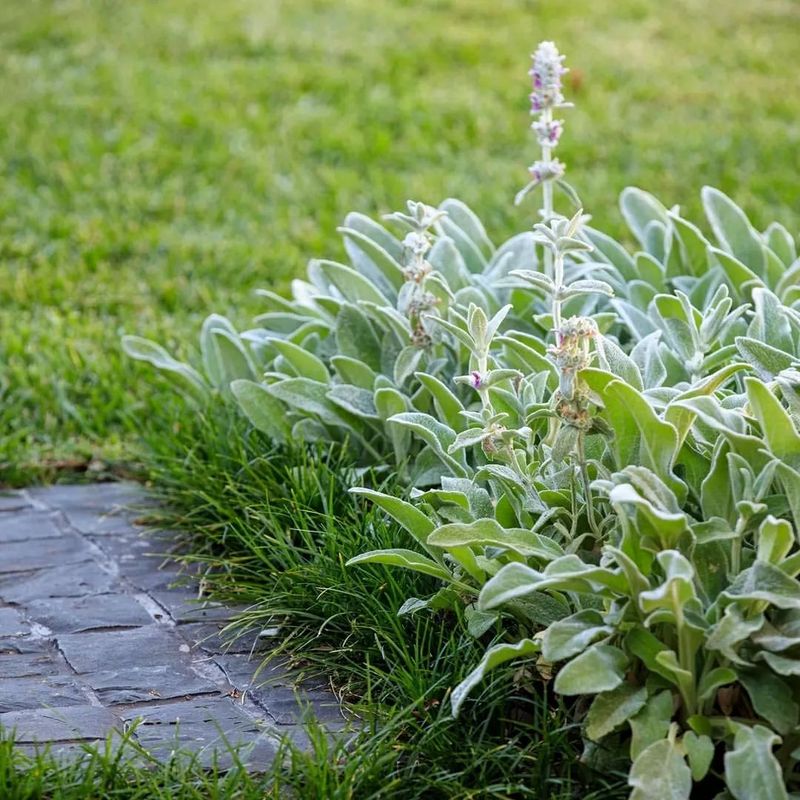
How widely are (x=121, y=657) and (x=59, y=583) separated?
50 centimetres

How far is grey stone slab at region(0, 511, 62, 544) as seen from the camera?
3662 millimetres

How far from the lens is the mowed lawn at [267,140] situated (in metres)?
5.20

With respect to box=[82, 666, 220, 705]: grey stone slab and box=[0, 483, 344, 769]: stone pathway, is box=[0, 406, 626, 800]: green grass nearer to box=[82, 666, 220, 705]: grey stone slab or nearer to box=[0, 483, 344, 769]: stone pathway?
box=[0, 483, 344, 769]: stone pathway

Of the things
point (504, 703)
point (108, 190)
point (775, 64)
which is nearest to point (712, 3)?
point (775, 64)

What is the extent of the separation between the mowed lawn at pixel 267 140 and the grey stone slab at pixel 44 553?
0.57m

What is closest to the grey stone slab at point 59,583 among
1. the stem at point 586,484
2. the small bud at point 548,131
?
the stem at point 586,484

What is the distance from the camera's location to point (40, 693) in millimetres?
2744

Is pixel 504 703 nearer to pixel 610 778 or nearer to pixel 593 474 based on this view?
pixel 610 778

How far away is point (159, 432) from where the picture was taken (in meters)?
4.20

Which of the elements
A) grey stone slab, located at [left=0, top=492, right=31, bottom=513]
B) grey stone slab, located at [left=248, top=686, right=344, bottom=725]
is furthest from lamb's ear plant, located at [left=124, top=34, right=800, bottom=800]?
grey stone slab, located at [left=0, top=492, right=31, bottom=513]

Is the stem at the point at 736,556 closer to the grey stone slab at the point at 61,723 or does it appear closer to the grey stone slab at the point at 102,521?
the grey stone slab at the point at 61,723

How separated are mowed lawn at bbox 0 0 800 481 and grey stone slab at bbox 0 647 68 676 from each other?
129 cm

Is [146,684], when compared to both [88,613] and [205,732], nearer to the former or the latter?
[205,732]

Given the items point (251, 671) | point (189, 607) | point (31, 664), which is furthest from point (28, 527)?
point (251, 671)
